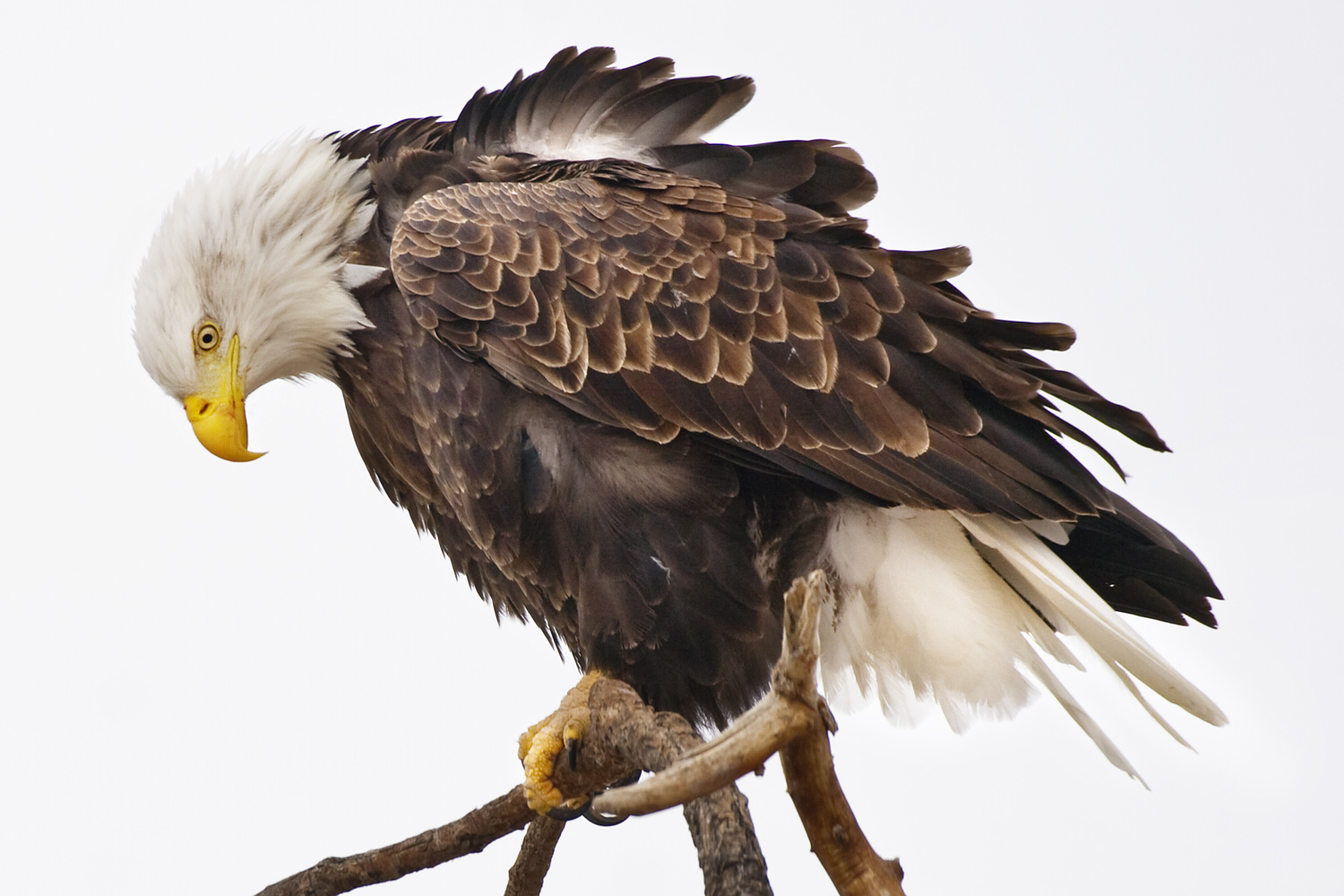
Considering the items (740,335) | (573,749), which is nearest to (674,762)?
(573,749)

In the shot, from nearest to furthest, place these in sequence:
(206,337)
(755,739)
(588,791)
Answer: (755,739) → (588,791) → (206,337)

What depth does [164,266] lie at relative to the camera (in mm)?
2723

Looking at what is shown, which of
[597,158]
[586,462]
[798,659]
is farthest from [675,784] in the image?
[597,158]

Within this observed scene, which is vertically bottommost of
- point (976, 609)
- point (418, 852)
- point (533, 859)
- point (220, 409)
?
point (533, 859)

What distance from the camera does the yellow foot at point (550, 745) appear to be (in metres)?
2.47

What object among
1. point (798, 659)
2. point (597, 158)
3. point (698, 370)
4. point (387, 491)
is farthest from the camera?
point (387, 491)

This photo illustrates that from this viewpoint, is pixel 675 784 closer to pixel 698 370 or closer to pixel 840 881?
pixel 840 881

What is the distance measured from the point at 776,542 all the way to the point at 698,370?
0.40m

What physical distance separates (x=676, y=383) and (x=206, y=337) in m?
0.97

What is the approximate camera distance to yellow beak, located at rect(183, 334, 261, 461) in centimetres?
272

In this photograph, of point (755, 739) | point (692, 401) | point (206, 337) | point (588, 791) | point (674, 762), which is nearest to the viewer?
point (755, 739)

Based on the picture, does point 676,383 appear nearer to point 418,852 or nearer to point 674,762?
point 674,762

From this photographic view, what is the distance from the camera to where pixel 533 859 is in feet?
9.15

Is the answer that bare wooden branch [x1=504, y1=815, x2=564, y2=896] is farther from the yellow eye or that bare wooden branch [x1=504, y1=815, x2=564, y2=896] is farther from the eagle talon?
the yellow eye
